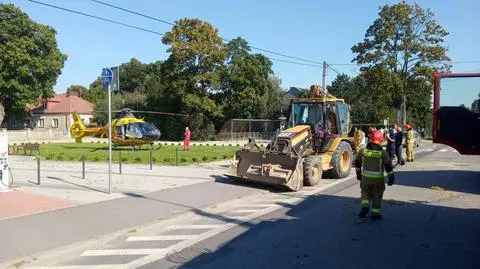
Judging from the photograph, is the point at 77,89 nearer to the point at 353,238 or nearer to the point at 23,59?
the point at 23,59

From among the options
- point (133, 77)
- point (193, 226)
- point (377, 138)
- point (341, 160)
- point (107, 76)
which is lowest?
point (193, 226)

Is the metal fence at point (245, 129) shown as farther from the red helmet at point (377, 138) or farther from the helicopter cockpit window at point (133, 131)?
the red helmet at point (377, 138)

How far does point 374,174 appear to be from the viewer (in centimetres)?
957

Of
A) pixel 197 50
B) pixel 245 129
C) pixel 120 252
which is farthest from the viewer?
pixel 245 129

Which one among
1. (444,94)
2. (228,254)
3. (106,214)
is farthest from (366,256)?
(444,94)

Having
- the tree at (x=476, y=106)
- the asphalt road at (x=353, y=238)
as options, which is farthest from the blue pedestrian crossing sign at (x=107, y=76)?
the tree at (x=476, y=106)

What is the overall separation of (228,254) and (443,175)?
42.3ft

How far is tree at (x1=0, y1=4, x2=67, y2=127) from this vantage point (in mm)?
63000

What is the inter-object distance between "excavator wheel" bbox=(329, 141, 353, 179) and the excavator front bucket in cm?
279

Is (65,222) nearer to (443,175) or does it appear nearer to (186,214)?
(186,214)

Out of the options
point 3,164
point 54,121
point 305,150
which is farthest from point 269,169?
point 54,121

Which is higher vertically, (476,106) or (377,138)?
(476,106)

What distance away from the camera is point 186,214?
10.7 meters

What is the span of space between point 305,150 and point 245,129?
40570 mm
